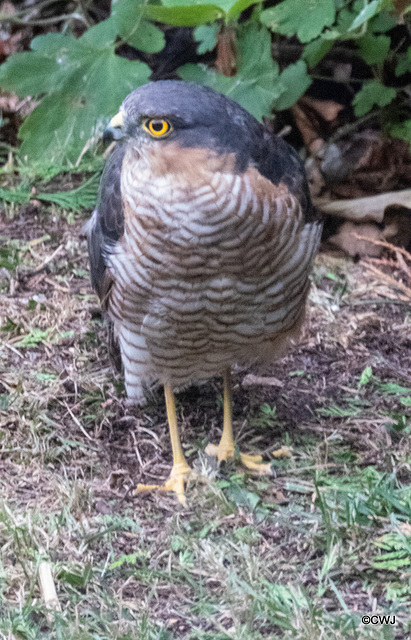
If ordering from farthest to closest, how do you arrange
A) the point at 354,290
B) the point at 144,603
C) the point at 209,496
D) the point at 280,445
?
the point at 354,290 → the point at 280,445 → the point at 209,496 → the point at 144,603

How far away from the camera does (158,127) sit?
7.79ft

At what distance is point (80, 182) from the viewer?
16.2 feet

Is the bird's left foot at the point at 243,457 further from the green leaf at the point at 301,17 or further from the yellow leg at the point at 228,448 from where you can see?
the green leaf at the point at 301,17

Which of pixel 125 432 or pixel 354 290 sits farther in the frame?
pixel 354 290

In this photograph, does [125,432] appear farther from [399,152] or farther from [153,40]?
[399,152]

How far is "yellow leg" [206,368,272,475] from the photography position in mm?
3057

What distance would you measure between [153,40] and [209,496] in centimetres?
273

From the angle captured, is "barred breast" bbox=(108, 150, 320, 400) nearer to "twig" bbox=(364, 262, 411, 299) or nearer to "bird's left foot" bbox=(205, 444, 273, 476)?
"bird's left foot" bbox=(205, 444, 273, 476)

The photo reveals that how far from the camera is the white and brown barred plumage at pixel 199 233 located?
238 centimetres

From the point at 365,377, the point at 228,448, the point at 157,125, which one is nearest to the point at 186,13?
the point at 157,125

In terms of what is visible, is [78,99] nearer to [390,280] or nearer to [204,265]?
[390,280]

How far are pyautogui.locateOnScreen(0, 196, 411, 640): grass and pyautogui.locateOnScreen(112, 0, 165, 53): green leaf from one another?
1.26 metres

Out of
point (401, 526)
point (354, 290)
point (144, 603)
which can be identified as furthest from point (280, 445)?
point (354, 290)

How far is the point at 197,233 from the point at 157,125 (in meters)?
0.37
